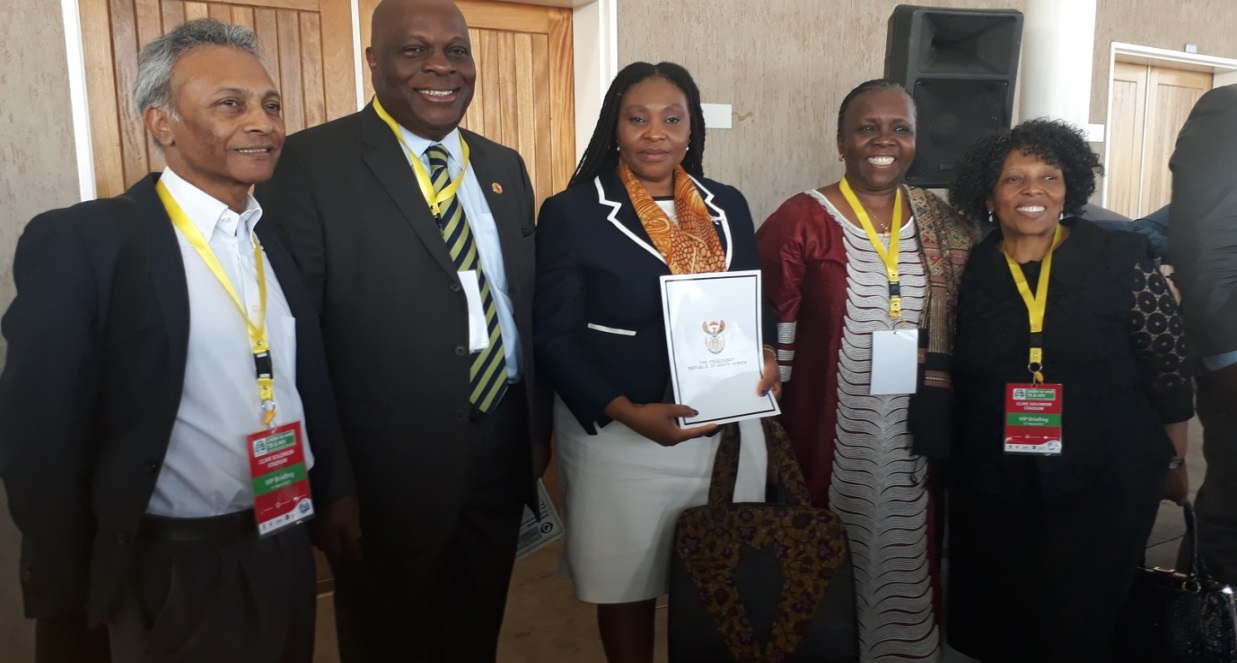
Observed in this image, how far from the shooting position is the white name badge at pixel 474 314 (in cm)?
184

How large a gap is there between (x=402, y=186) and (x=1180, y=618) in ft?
6.76

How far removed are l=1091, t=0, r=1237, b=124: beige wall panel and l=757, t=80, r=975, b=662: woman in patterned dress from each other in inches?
152

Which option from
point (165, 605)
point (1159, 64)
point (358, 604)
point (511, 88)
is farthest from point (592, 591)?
point (1159, 64)

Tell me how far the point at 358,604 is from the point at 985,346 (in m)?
1.66

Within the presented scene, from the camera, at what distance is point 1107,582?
2.01 m

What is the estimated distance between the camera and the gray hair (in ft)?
4.56

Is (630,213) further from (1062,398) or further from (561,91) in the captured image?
(561,91)

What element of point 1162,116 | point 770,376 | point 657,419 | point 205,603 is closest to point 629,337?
point 657,419

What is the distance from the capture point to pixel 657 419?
187cm

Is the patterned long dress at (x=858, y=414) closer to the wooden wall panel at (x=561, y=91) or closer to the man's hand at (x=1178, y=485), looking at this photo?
the man's hand at (x=1178, y=485)

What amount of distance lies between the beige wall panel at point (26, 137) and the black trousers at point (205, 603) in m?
1.61

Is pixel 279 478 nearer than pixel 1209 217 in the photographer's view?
Yes

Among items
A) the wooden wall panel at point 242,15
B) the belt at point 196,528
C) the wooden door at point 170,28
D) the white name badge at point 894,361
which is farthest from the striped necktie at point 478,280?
the wooden wall panel at point 242,15

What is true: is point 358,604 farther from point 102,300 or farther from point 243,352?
point 102,300
